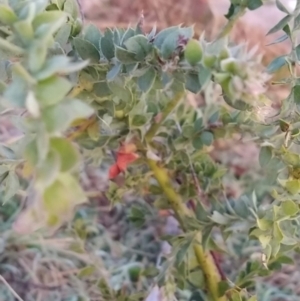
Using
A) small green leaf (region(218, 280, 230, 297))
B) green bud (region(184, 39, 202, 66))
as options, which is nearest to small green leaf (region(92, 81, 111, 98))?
green bud (region(184, 39, 202, 66))

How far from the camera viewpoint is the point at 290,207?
45 cm

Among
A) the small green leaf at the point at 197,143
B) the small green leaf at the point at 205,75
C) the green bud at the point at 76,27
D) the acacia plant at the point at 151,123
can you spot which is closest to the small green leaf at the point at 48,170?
the acacia plant at the point at 151,123

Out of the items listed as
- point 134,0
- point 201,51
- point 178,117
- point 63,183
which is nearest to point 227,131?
point 178,117

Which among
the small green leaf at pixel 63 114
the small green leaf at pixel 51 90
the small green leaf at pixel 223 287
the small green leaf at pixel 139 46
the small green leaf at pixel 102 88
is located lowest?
the small green leaf at pixel 223 287

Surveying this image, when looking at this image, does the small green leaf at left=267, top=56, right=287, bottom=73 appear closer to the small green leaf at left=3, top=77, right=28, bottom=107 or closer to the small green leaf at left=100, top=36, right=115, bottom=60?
the small green leaf at left=100, top=36, right=115, bottom=60

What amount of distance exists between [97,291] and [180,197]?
17 centimetres

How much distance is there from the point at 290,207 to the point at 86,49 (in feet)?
0.66

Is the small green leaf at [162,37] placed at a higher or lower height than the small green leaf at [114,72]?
higher

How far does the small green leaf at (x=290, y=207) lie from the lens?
451mm

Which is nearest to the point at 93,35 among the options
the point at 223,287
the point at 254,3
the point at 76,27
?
the point at 76,27

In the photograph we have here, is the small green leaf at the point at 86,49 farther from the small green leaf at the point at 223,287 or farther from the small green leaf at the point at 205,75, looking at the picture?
the small green leaf at the point at 223,287

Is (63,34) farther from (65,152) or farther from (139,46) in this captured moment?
(65,152)

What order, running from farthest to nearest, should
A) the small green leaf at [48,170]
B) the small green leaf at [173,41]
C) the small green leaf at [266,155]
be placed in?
1. the small green leaf at [266,155]
2. the small green leaf at [173,41]
3. the small green leaf at [48,170]

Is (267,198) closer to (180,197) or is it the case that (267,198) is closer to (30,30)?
(180,197)
